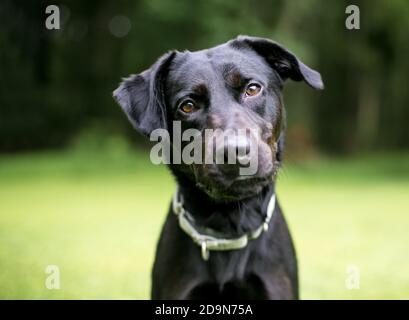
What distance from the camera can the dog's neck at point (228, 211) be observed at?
11.6 feet

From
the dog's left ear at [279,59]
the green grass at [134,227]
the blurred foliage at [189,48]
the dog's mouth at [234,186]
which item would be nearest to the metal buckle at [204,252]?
the dog's mouth at [234,186]

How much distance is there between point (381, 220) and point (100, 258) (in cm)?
434

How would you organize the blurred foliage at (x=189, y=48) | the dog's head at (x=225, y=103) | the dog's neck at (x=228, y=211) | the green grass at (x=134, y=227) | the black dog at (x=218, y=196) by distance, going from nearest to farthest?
1. the dog's head at (x=225, y=103)
2. the black dog at (x=218, y=196)
3. the dog's neck at (x=228, y=211)
4. the green grass at (x=134, y=227)
5. the blurred foliage at (x=189, y=48)

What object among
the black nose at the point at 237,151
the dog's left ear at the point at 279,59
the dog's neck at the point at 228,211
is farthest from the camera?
the dog's left ear at the point at 279,59

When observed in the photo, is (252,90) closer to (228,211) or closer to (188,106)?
(188,106)

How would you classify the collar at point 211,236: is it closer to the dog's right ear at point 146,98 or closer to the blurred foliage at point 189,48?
the dog's right ear at point 146,98

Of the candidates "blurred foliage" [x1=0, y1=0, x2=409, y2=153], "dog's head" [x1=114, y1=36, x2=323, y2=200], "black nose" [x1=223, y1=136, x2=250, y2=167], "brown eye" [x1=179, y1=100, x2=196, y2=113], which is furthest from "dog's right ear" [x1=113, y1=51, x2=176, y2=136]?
"blurred foliage" [x1=0, y1=0, x2=409, y2=153]

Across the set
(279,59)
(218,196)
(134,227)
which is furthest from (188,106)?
(134,227)

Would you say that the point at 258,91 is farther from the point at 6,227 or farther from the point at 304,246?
the point at 6,227

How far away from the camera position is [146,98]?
362 cm

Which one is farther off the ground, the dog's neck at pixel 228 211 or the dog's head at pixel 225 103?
the dog's head at pixel 225 103

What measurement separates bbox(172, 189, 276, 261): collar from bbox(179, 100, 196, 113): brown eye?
57cm
